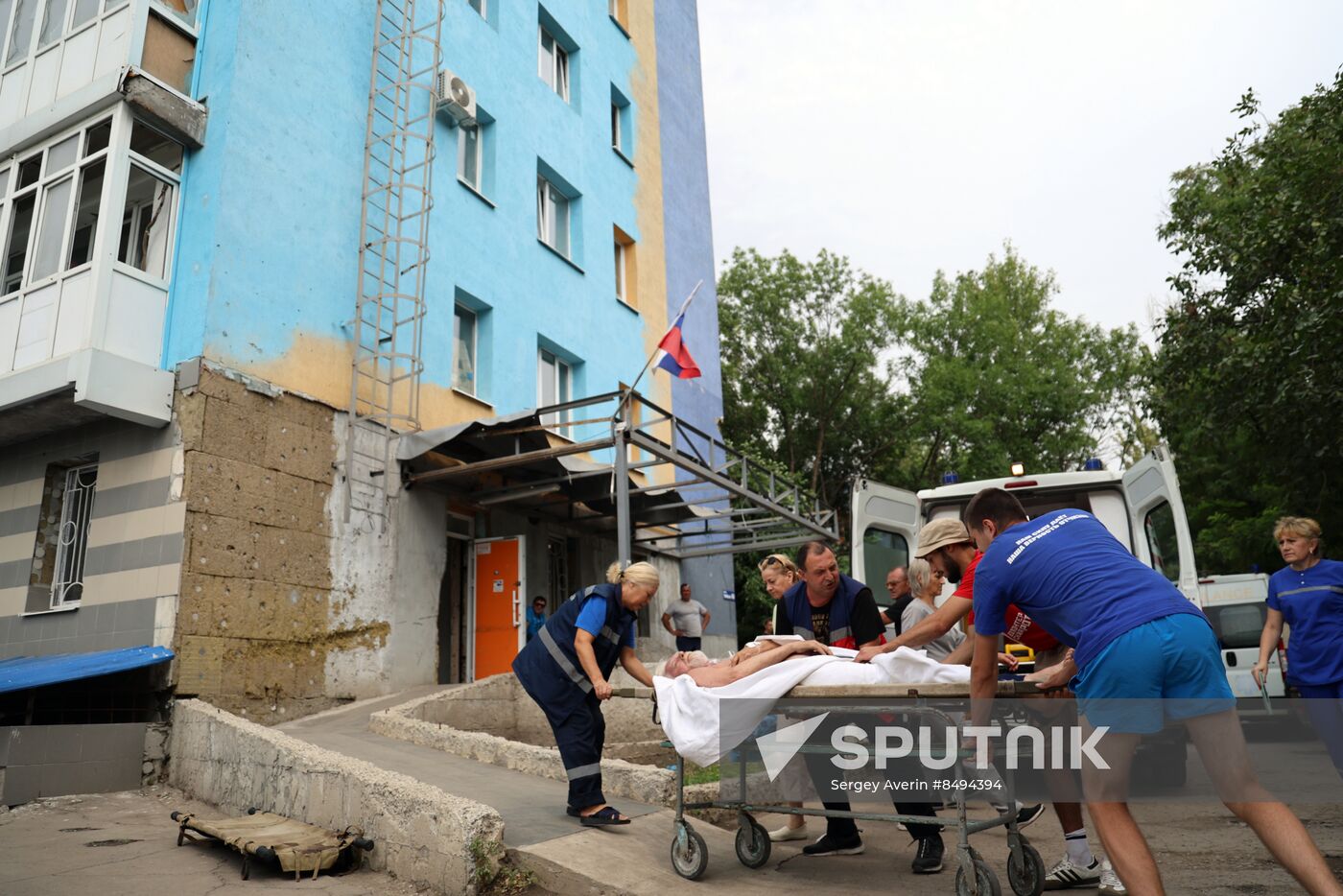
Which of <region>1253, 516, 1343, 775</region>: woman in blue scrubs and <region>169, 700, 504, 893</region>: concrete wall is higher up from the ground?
<region>1253, 516, 1343, 775</region>: woman in blue scrubs

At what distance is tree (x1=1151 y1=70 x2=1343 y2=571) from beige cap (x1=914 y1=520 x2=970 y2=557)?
914 centimetres

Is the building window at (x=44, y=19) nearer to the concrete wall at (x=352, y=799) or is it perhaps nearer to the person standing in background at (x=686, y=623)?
the concrete wall at (x=352, y=799)

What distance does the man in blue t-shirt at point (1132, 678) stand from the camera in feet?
10.5

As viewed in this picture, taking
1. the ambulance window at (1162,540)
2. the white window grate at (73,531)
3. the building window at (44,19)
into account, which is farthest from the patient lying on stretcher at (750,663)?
the building window at (44,19)

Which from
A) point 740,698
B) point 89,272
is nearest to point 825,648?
point 740,698

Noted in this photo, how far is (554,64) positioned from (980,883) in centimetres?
1684

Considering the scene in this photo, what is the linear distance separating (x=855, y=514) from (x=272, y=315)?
6.79 meters

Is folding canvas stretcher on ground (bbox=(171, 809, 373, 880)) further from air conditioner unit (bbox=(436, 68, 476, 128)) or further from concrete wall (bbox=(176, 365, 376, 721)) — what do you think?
air conditioner unit (bbox=(436, 68, 476, 128))

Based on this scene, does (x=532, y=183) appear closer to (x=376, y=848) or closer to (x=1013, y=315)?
(x=376, y=848)

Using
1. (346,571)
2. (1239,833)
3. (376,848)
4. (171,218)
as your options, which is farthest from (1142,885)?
(171,218)

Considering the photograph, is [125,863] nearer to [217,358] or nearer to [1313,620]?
[217,358]

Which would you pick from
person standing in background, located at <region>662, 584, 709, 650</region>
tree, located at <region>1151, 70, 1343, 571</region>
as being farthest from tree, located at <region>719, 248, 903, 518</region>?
person standing in background, located at <region>662, 584, 709, 650</region>

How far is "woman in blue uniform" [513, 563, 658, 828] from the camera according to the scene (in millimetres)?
5770

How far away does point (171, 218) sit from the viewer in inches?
413
